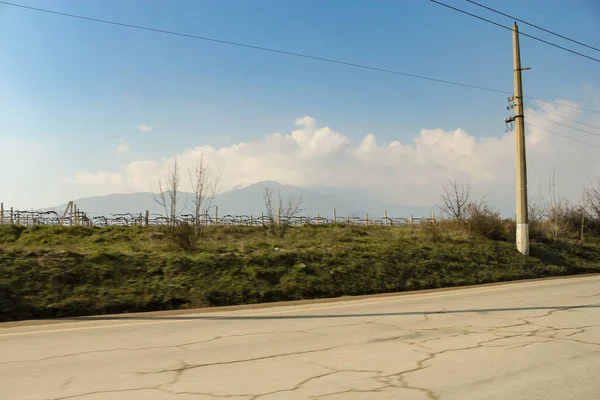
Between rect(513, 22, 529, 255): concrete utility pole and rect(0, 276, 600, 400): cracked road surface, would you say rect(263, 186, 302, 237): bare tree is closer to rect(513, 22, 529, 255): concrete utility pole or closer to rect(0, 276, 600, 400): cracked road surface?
rect(513, 22, 529, 255): concrete utility pole

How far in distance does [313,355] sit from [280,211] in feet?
69.8

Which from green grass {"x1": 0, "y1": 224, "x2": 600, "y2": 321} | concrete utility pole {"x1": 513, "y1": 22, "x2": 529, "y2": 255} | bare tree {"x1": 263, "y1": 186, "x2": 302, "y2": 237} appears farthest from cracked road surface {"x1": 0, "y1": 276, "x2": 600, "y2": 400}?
bare tree {"x1": 263, "y1": 186, "x2": 302, "y2": 237}

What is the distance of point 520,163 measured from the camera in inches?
866

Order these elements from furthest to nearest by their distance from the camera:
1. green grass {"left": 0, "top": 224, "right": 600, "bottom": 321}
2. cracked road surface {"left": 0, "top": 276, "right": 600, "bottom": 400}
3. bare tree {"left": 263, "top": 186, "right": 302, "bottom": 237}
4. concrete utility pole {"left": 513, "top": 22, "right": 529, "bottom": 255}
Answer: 1. bare tree {"left": 263, "top": 186, "right": 302, "bottom": 237}
2. concrete utility pole {"left": 513, "top": 22, "right": 529, "bottom": 255}
3. green grass {"left": 0, "top": 224, "right": 600, "bottom": 321}
4. cracked road surface {"left": 0, "top": 276, "right": 600, "bottom": 400}

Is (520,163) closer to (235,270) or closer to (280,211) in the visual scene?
(280,211)

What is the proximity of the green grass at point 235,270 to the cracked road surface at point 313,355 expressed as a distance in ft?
5.55

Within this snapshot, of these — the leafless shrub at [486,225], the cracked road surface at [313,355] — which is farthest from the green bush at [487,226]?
the cracked road surface at [313,355]

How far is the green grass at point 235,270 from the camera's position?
37.3ft

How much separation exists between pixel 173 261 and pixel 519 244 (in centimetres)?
1643

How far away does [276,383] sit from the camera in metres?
5.18

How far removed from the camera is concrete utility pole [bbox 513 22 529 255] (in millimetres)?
21844

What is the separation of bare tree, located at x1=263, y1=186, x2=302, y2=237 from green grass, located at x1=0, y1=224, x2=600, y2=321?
19.0 ft

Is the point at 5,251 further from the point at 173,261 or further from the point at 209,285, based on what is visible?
the point at 209,285

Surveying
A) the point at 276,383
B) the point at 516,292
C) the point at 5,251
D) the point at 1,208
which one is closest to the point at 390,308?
the point at 516,292
